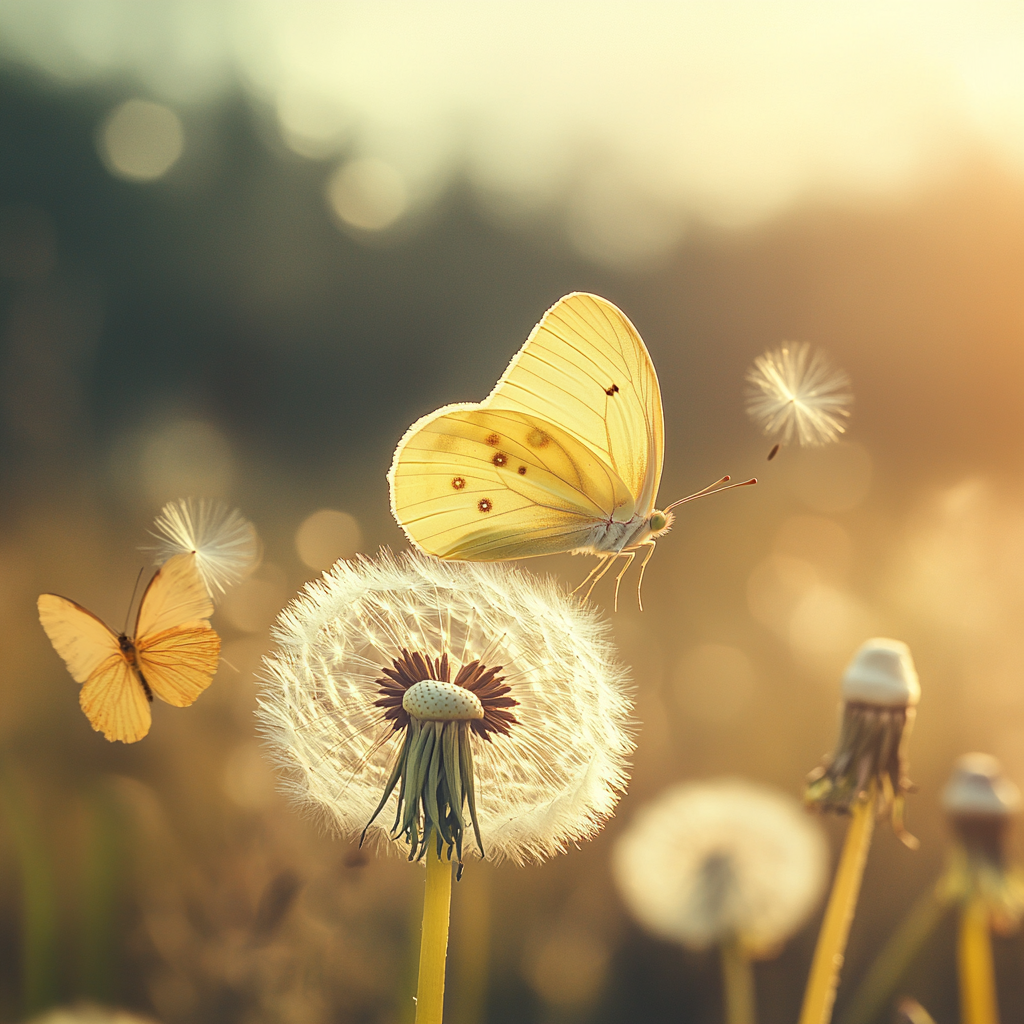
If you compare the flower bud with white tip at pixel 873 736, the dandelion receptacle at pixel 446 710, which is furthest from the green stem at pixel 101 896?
the flower bud with white tip at pixel 873 736

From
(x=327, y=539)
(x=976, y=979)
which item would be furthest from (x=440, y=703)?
(x=327, y=539)

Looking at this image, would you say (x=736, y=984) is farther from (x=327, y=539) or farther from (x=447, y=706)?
(x=327, y=539)

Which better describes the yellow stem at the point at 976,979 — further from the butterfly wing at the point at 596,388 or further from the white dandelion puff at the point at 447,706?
the butterfly wing at the point at 596,388

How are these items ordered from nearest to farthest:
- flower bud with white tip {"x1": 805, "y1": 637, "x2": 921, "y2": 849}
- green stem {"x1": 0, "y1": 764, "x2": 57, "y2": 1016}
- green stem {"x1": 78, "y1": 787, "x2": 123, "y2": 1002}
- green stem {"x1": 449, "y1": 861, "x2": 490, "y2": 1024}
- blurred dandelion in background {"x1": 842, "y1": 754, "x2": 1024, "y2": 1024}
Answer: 1. flower bud with white tip {"x1": 805, "y1": 637, "x2": 921, "y2": 849}
2. blurred dandelion in background {"x1": 842, "y1": 754, "x2": 1024, "y2": 1024}
3. green stem {"x1": 0, "y1": 764, "x2": 57, "y2": 1016}
4. green stem {"x1": 449, "y1": 861, "x2": 490, "y2": 1024}
5. green stem {"x1": 78, "y1": 787, "x2": 123, "y2": 1002}

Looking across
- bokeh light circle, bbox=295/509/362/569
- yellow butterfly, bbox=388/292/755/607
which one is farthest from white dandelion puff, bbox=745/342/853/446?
bokeh light circle, bbox=295/509/362/569

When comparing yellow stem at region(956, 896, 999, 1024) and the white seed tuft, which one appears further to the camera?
yellow stem at region(956, 896, 999, 1024)

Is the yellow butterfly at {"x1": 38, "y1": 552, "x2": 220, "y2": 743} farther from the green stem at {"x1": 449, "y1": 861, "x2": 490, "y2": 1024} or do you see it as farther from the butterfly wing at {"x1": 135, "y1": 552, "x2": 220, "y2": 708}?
the green stem at {"x1": 449, "y1": 861, "x2": 490, "y2": 1024}

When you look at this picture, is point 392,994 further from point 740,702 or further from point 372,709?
point 740,702

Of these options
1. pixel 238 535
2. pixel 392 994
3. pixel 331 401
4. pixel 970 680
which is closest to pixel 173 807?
pixel 392 994
